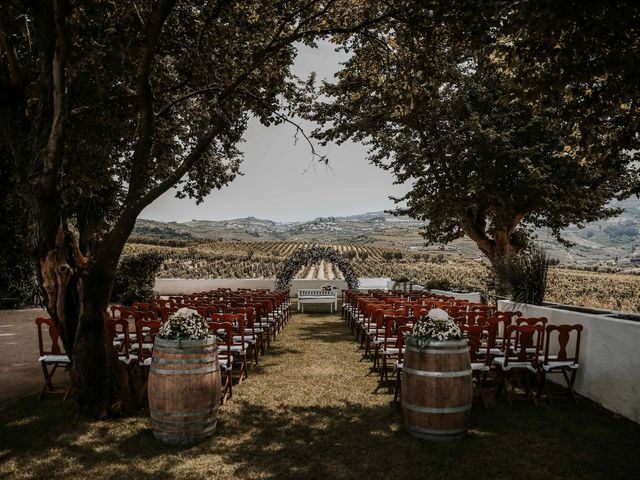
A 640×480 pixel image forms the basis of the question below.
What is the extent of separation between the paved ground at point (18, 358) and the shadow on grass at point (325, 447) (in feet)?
4.56

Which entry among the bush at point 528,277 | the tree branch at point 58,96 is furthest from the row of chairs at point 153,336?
the bush at point 528,277

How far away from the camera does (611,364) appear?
6301 millimetres

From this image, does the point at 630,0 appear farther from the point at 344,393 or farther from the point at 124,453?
the point at 124,453

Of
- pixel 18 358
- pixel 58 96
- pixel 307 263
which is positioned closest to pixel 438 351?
pixel 58 96

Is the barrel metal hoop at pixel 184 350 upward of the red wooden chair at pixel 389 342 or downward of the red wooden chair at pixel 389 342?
upward

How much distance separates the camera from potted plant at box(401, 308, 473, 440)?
16.2ft

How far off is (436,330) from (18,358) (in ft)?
28.9

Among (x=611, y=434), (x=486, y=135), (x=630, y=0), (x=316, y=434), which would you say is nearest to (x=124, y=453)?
(x=316, y=434)

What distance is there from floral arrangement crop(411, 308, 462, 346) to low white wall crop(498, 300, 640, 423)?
2.53 metres

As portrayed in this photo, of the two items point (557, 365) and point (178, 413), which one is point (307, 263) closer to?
point (557, 365)

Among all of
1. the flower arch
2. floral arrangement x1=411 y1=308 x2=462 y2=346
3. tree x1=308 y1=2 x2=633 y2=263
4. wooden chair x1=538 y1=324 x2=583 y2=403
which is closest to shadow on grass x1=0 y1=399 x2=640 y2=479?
wooden chair x1=538 y1=324 x2=583 y2=403

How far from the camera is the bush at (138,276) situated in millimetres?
19219

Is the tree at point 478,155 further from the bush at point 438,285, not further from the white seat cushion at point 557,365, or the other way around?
the white seat cushion at point 557,365

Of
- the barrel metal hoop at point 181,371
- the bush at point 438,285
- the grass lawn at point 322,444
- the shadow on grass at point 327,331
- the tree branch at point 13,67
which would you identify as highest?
the tree branch at point 13,67
